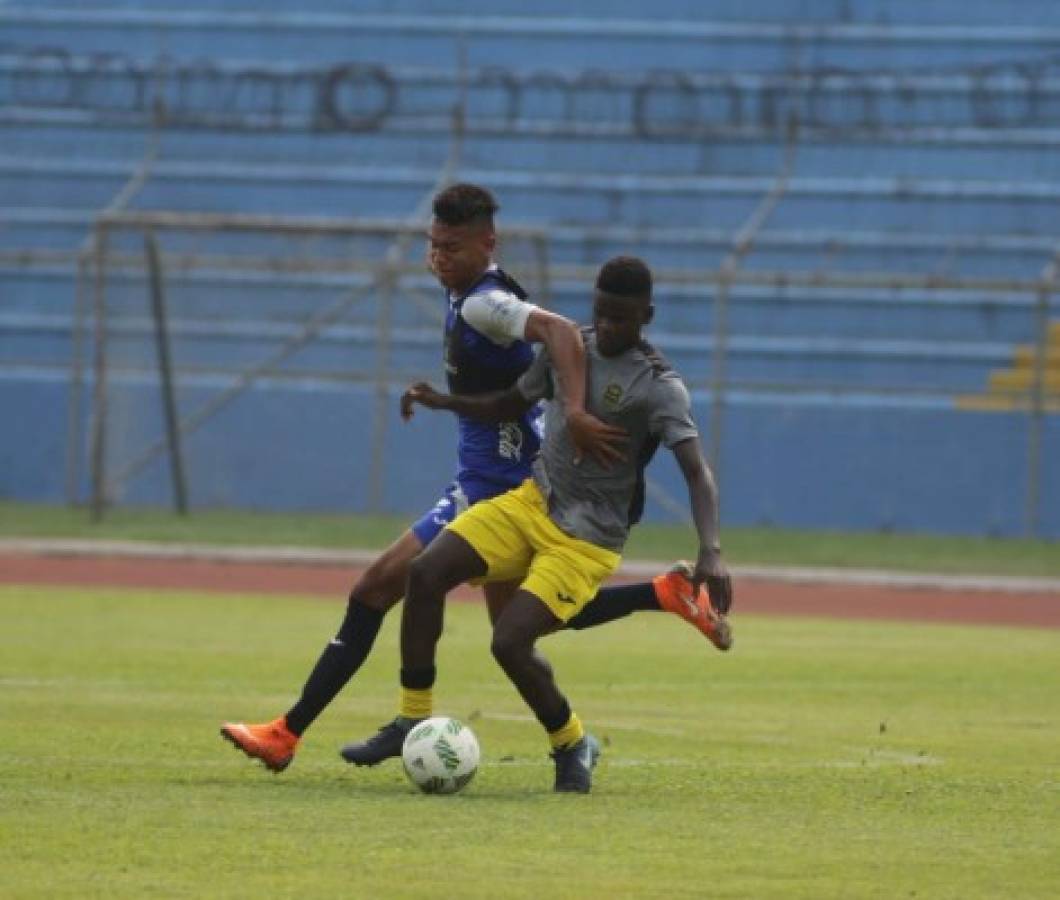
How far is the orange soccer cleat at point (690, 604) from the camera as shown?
10.3 meters

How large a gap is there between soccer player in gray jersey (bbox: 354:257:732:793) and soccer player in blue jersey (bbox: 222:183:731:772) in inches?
4.1

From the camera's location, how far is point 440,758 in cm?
1009

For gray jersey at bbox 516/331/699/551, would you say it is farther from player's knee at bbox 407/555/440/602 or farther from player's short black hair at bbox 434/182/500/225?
player's short black hair at bbox 434/182/500/225

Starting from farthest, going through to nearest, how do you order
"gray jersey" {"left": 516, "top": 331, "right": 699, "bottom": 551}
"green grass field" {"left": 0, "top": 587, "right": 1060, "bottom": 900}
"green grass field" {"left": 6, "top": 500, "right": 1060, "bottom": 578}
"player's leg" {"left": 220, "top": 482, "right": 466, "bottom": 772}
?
"green grass field" {"left": 6, "top": 500, "right": 1060, "bottom": 578}
"player's leg" {"left": 220, "top": 482, "right": 466, "bottom": 772}
"gray jersey" {"left": 516, "top": 331, "right": 699, "bottom": 551}
"green grass field" {"left": 0, "top": 587, "right": 1060, "bottom": 900}

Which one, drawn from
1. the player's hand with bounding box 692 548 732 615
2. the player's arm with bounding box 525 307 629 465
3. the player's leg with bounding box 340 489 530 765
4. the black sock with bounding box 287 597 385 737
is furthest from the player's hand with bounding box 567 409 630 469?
the black sock with bounding box 287 597 385 737

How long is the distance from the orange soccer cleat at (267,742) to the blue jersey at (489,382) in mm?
1278

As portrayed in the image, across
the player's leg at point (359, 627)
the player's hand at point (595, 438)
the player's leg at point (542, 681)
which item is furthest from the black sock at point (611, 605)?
the player's leg at point (359, 627)

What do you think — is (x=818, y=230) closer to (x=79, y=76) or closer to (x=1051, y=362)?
(x=1051, y=362)

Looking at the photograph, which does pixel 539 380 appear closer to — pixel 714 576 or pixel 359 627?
pixel 714 576

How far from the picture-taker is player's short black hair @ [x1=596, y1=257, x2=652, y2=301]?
10.2m

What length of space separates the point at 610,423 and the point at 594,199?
82.7ft

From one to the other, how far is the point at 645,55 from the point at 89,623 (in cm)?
1937

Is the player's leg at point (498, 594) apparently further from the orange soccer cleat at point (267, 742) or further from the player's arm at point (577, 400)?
the orange soccer cleat at point (267, 742)

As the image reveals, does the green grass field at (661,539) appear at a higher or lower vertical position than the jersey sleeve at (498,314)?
lower
